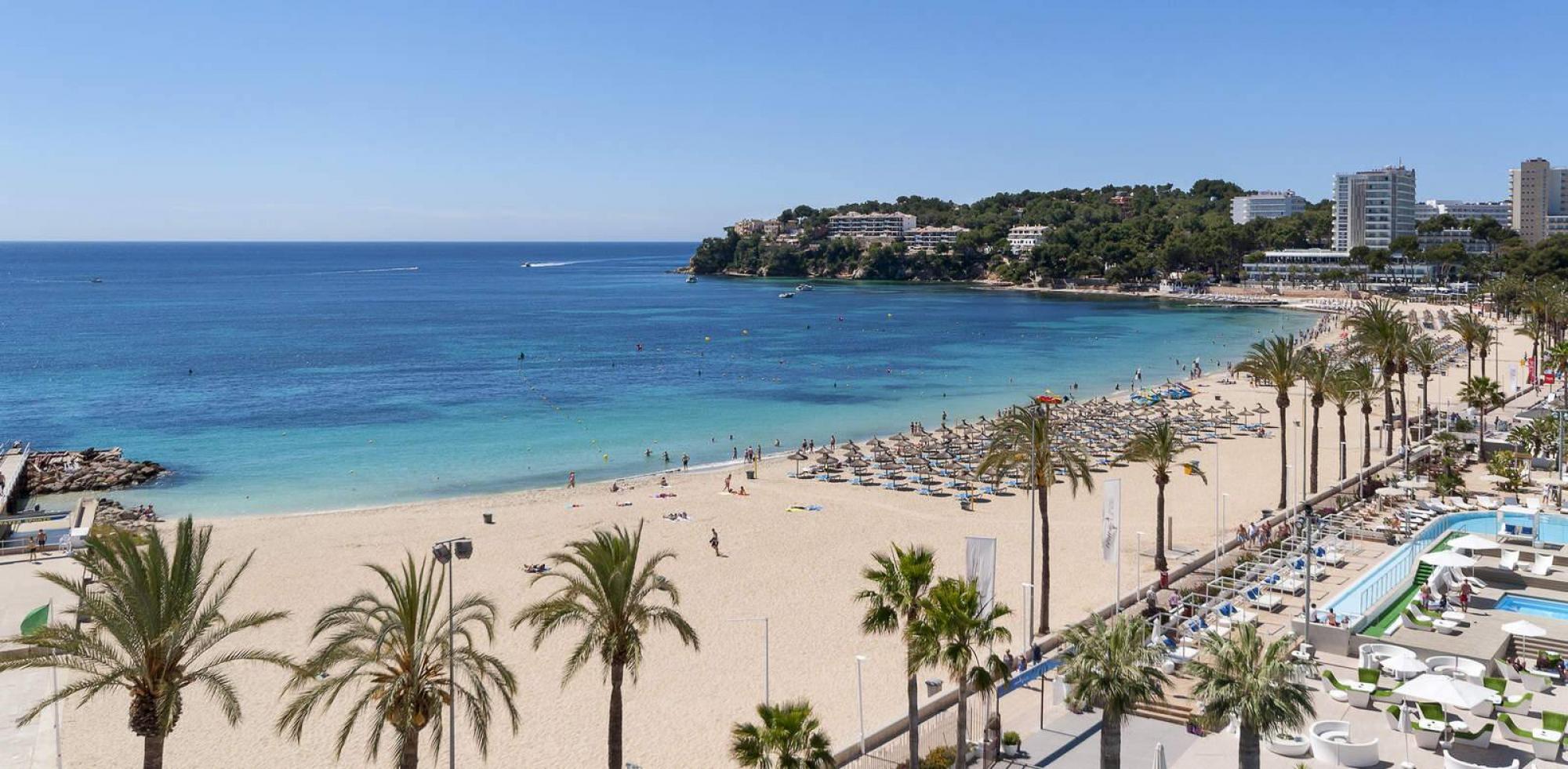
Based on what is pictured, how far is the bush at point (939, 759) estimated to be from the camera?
16000mm

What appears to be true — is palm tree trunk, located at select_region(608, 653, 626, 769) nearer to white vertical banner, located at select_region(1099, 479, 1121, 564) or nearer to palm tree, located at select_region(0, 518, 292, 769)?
palm tree, located at select_region(0, 518, 292, 769)

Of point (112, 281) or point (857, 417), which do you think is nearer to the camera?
point (857, 417)

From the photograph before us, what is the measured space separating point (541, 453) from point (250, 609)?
76.7 ft

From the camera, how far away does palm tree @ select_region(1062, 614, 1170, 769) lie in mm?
13461

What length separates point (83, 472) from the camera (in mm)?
43781

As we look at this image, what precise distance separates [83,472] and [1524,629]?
155 feet

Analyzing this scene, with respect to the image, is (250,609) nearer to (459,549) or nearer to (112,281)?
(459,549)

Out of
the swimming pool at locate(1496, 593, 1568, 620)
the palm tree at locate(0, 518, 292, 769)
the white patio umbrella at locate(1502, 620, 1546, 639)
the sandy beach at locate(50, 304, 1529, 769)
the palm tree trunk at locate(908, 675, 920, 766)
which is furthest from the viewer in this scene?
the swimming pool at locate(1496, 593, 1568, 620)

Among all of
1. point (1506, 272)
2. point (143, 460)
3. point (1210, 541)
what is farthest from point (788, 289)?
point (1210, 541)

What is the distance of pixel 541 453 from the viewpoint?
49.1m

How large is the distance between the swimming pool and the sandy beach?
25.5 ft

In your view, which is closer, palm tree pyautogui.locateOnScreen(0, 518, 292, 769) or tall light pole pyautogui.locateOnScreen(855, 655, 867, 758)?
palm tree pyautogui.locateOnScreen(0, 518, 292, 769)

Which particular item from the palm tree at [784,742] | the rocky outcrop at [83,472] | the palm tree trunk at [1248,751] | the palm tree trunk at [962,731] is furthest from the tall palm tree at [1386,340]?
the rocky outcrop at [83,472]

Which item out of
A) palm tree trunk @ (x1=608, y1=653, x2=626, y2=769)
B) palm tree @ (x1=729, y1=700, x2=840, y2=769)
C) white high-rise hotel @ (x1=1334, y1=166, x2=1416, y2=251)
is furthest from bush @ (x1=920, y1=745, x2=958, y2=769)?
white high-rise hotel @ (x1=1334, y1=166, x2=1416, y2=251)
